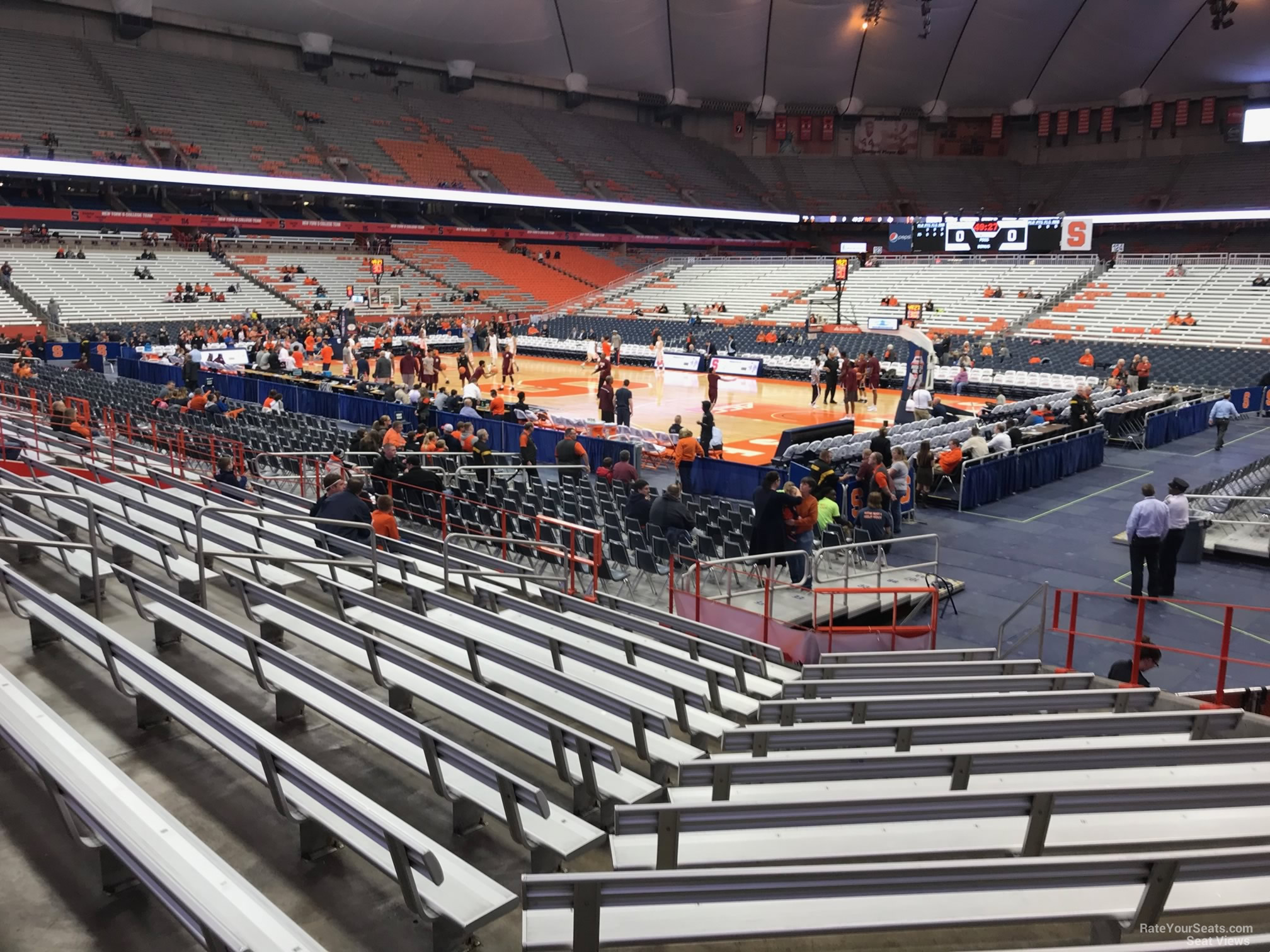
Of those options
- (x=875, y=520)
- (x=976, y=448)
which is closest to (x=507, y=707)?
(x=875, y=520)

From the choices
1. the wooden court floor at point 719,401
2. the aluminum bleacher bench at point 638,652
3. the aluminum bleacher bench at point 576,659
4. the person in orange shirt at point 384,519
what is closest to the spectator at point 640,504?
the person in orange shirt at point 384,519

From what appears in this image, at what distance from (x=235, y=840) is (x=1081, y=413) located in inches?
803

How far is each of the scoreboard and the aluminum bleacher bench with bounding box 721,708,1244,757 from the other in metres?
43.1

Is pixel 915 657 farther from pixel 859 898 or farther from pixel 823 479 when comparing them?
pixel 823 479

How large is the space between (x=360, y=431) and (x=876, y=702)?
13.0 m

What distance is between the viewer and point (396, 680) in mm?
5262

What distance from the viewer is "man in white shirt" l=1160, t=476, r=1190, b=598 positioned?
11.5m

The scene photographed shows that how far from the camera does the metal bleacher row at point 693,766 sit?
3.16 meters

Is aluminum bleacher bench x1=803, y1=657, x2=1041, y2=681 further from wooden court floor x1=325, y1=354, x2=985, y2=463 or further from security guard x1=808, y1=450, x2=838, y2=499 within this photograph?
wooden court floor x1=325, y1=354, x2=985, y2=463

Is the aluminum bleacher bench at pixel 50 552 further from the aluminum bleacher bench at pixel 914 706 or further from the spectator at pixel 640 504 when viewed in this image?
the spectator at pixel 640 504

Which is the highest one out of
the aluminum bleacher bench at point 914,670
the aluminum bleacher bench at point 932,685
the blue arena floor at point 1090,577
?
the aluminum bleacher bench at point 932,685

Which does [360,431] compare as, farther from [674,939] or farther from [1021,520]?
[674,939]

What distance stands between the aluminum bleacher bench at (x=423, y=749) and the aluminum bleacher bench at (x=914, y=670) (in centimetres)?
333

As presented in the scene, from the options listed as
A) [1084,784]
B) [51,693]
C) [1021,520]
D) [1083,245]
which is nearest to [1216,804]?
[1084,784]
